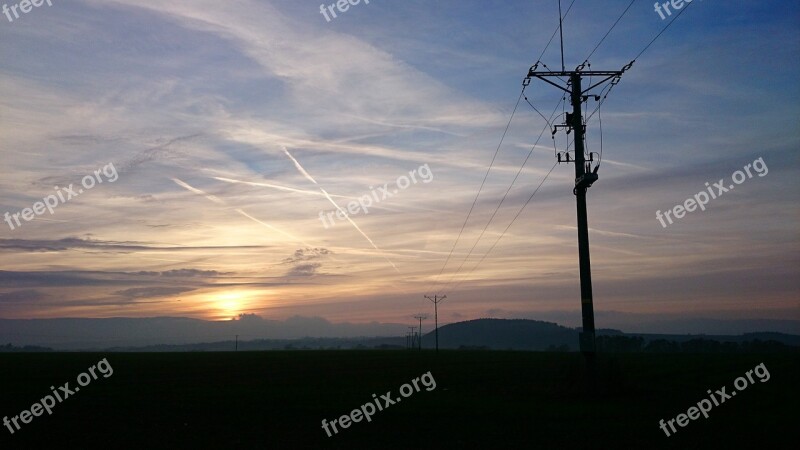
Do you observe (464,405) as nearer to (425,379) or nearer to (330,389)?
(330,389)

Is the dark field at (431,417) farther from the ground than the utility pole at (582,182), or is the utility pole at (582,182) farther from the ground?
the utility pole at (582,182)

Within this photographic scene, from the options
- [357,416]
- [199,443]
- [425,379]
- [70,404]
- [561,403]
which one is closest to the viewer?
[199,443]

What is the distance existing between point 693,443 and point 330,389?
91.6ft

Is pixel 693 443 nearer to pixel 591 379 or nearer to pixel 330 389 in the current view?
pixel 591 379

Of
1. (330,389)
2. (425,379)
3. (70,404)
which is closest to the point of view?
(70,404)

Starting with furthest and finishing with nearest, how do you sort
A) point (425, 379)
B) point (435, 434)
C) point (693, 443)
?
point (425, 379) → point (435, 434) → point (693, 443)

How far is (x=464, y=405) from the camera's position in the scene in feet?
106

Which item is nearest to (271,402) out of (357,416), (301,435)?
(357,416)

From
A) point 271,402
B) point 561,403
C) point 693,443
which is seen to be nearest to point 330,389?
point 271,402

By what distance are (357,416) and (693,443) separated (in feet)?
43.7

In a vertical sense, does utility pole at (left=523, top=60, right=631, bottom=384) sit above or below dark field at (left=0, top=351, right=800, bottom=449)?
above

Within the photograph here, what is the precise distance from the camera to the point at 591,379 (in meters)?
33.6

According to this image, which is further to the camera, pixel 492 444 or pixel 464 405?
pixel 464 405

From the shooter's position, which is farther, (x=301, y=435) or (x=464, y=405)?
(x=464, y=405)
